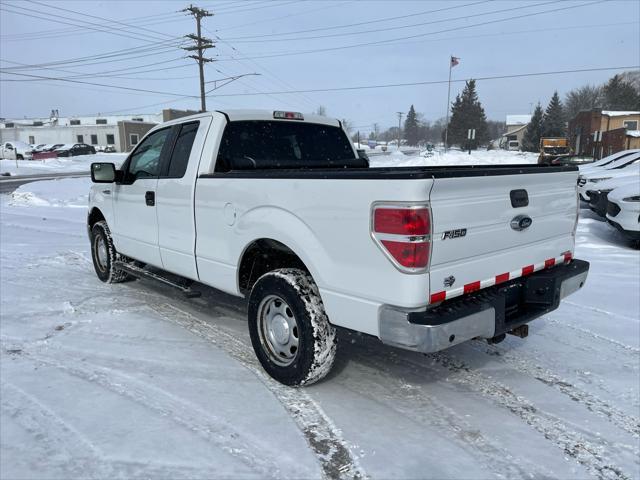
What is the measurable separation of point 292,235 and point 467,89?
88.2m

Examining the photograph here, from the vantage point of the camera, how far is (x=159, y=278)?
193 inches

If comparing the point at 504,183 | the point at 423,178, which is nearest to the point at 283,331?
the point at 423,178

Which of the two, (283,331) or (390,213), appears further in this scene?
(283,331)

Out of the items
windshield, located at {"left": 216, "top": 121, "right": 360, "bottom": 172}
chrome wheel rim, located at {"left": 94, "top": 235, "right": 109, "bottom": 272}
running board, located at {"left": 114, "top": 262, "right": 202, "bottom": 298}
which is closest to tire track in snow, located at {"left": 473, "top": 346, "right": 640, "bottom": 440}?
windshield, located at {"left": 216, "top": 121, "right": 360, "bottom": 172}

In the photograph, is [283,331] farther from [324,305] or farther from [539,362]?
[539,362]

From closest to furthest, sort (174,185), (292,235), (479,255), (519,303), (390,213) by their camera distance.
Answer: (390,213), (479,255), (292,235), (519,303), (174,185)

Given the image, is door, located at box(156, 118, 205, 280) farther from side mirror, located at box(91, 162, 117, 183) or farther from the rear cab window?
side mirror, located at box(91, 162, 117, 183)

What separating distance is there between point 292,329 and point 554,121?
3218 inches

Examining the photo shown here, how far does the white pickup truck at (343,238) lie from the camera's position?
2643mm

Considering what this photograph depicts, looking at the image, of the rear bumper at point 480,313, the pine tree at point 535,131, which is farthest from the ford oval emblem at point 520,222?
the pine tree at point 535,131

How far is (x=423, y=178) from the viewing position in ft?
8.25

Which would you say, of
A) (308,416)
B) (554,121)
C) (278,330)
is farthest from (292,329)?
(554,121)

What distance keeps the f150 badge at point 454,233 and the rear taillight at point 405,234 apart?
0.14m

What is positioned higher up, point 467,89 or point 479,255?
point 467,89
